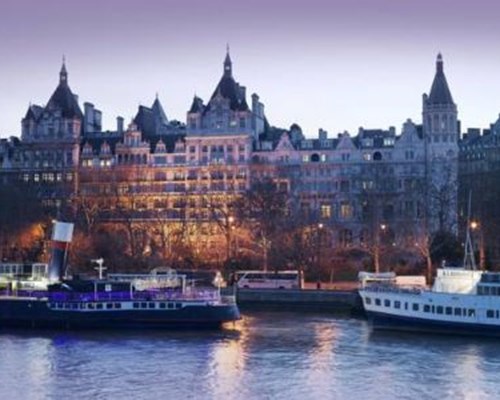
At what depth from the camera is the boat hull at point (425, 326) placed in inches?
1876

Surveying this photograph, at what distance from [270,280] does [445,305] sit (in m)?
23.9

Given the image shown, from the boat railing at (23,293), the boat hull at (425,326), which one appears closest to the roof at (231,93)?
the boat railing at (23,293)

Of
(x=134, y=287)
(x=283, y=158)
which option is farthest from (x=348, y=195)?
(x=134, y=287)

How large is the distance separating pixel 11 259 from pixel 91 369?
5304 centimetres

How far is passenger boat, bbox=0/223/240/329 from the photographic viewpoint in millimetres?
50219

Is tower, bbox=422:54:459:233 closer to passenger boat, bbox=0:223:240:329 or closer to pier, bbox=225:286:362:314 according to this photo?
pier, bbox=225:286:362:314

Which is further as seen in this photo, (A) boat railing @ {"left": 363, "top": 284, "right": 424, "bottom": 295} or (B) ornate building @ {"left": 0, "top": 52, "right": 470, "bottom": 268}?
(B) ornate building @ {"left": 0, "top": 52, "right": 470, "bottom": 268}

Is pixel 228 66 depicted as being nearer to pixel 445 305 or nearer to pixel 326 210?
pixel 326 210

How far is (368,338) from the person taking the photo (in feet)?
155

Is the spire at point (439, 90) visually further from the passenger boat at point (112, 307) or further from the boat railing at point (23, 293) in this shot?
the boat railing at point (23, 293)

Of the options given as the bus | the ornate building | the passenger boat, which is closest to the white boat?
the passenger boat

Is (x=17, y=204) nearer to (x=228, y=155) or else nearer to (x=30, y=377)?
(x=228, y=155)

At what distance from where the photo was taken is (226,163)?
344ft

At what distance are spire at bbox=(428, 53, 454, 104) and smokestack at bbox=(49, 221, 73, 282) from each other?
56929mm
